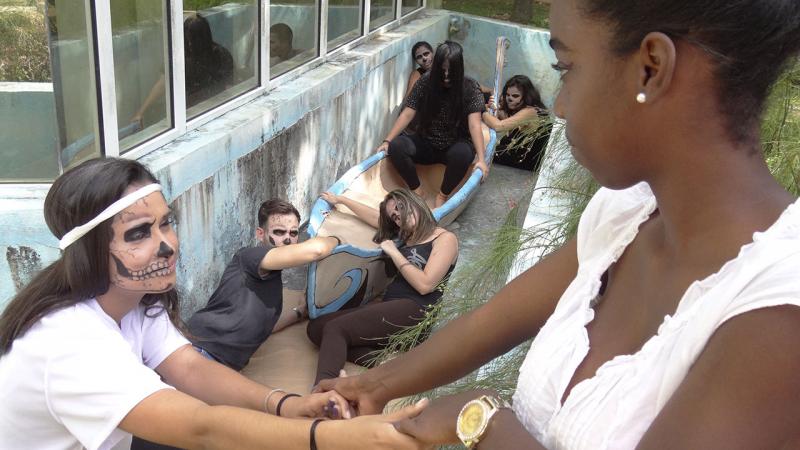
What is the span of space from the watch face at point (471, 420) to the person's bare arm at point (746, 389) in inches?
13.7

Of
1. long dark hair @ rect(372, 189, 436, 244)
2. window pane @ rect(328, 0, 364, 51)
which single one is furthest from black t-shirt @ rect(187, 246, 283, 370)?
window pane @ rect(328, 0, 364, 51)

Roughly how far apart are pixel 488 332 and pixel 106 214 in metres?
1.16

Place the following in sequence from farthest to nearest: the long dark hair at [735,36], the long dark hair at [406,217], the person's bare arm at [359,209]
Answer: the person's bare arm at [359,209]
the long dark hair at [406,217]
the long dark hair at [735,36]

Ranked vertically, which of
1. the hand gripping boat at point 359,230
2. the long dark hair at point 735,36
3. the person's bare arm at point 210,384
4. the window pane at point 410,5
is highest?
the long dark hair at point 735,36

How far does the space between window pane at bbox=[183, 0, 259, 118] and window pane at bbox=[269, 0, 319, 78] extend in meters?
0.32

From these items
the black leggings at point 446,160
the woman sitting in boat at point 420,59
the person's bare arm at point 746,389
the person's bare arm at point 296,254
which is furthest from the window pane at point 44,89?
the woman sitting in boat at point 420,59

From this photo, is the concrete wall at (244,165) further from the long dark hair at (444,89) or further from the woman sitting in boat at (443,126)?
the long dark hair at (444,89)

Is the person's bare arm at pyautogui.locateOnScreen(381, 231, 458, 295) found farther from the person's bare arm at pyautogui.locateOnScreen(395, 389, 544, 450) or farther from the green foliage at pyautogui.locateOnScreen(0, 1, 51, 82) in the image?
the person's bare arm at pyautogui.locateOnScreen(395, 389, 544, 450)

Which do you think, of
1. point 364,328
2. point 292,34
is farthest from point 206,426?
point 292,34

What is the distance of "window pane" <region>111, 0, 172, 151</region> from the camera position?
12.3 feet

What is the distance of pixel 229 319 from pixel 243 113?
5.07 ft

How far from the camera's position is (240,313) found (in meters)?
3.97

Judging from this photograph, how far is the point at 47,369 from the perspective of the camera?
1875 millimetres

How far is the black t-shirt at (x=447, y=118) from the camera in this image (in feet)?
23.1
